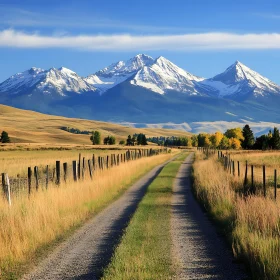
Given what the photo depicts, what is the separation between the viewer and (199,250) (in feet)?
41.3

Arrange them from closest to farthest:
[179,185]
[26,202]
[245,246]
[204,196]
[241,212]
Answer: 1. [245,246]
2. [241,212]
3. [26,202]
4. [204,196]
5. [179,185]

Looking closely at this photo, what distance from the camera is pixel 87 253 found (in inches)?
485

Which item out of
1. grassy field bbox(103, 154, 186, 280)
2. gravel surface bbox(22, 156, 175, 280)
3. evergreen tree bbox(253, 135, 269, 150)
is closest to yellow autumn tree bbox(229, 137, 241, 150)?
evergreen tree bbox(253, 135, 269, 150)

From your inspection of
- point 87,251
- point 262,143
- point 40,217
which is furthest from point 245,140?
point 87,251

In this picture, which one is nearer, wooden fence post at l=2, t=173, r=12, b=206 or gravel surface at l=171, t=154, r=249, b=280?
gravel surface at l=171, t=154, r=249, b=280

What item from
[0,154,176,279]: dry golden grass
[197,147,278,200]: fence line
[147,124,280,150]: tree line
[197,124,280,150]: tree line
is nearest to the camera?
[0,154,176,279]: dry golden grass

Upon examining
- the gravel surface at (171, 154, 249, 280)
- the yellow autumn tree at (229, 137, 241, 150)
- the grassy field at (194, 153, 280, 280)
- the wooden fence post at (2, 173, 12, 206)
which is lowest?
the gravel surface at (171, 154, 249, 280)

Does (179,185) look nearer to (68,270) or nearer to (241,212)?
(241,212)

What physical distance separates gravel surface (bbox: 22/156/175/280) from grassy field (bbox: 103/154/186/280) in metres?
0.31

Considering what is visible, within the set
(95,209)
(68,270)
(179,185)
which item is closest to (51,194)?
(95,209)

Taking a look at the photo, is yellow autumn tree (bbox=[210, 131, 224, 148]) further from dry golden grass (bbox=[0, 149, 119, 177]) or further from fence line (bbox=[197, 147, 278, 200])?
fence line (bbox=[197, 147, 278, 200])

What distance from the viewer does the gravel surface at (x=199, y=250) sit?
412 inches

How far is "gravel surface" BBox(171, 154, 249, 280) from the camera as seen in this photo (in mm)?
10461

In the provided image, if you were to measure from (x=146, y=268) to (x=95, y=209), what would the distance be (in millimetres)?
9752
